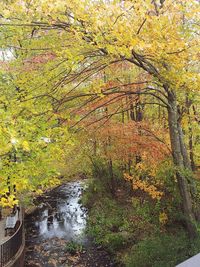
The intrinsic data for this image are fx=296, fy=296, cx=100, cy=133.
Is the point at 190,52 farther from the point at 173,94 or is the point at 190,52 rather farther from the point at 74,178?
the point at 74,178

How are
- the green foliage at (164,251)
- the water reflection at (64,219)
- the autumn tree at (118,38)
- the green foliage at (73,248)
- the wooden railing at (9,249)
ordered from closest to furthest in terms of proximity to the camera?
the autumn tree at (118,38)
the green foliage at (164,251)
the wooden railing at (9,249)
the green foliage at (73,248)
the water reflection at (64,219)

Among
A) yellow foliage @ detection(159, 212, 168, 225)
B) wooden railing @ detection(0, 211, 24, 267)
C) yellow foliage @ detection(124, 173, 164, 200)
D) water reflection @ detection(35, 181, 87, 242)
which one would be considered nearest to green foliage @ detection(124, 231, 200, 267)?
yellow foliage @ detection(159, 212, 168, 225)

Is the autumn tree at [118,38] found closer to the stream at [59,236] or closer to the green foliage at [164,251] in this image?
the green foliage at [164,251]

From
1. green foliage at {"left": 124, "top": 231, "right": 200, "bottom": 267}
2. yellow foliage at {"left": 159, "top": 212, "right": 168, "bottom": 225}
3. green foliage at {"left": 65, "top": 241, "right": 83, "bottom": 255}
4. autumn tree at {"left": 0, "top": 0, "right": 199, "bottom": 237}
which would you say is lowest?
green foliage at {"left": 65, "top": 241, "right": 83, "bottom": 255}

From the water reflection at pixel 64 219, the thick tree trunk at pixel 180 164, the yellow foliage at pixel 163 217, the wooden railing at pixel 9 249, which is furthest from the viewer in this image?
the water reflection at pixel 64 219

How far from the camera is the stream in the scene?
11.8 metres

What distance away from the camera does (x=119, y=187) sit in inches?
718

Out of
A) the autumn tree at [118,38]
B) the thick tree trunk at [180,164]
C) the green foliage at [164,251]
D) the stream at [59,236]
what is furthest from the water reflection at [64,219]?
the autumn tree at [118,38]

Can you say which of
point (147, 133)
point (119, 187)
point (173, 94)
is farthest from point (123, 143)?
point (119, 187)

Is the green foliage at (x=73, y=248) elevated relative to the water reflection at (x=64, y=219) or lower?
lower

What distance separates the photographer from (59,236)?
47.5 feet

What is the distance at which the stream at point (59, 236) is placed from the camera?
466 inches

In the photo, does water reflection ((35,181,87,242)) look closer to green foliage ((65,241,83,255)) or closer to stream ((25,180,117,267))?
stream ((25,180,117,267))

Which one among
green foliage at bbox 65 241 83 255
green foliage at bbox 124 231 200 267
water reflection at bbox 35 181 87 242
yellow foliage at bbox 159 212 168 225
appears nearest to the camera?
green foliage at bbox 124 231 200 267
